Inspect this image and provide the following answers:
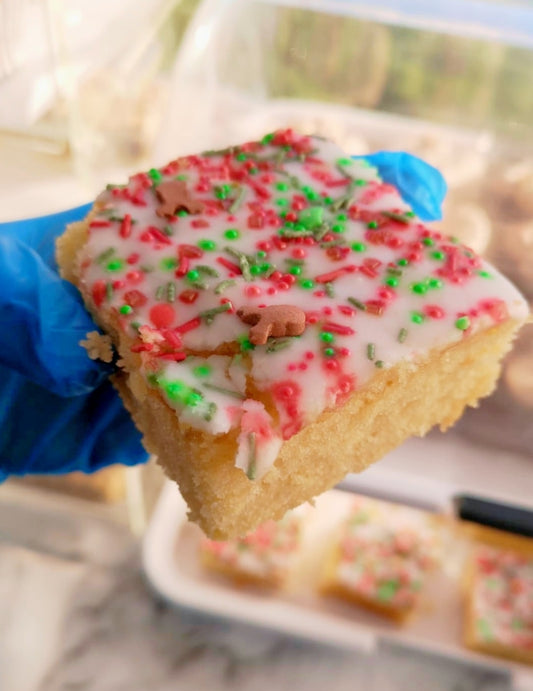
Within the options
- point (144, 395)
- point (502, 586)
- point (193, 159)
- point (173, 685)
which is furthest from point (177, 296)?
point (502, 586)

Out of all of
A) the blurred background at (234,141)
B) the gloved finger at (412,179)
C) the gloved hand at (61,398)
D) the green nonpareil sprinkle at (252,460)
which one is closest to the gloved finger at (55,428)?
the gloved hand at (61,398)

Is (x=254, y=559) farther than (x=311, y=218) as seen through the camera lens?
Yes

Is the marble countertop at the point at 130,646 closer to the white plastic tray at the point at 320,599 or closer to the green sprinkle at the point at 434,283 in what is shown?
the white plastic tray at the point at 320,599

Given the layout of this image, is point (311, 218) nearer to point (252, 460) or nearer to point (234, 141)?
point (252, 460)

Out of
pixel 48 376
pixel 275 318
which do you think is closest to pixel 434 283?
pixel 275 318

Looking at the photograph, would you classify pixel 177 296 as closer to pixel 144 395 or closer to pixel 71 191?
pixel 144 395

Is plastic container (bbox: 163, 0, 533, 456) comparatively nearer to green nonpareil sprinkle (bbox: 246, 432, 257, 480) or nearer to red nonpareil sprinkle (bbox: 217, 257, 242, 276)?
red nonpareil sprinkle (bbox: 217, 257, 242, 276)

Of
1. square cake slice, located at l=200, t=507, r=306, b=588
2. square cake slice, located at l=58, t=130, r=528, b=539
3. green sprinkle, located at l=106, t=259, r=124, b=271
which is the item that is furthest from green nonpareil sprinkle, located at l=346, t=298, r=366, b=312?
square cake slice, located at l=200, t=507, r=306, b=588
